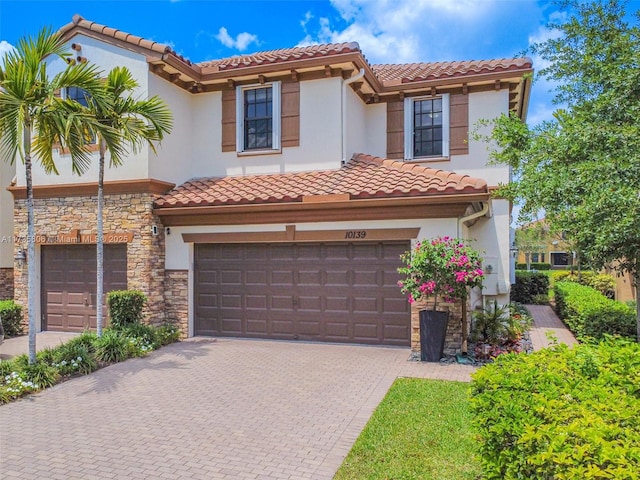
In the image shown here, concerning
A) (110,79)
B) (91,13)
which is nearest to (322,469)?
(110,79)

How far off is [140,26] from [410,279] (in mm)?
10176

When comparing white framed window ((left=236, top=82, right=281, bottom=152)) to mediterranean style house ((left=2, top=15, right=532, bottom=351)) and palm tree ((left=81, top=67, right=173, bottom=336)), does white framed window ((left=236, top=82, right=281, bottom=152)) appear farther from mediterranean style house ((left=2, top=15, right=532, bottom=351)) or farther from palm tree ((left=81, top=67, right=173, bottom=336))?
palm tree ((left=81, top=67, right=173, bottom=336))

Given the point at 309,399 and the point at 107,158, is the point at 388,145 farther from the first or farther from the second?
the point at 309,399

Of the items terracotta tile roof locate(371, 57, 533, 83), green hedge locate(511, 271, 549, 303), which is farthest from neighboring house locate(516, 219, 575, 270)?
terracotta tile roof locate(371, 57, 533, 83)

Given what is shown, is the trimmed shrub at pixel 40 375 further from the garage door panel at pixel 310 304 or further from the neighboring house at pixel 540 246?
the neighboring house at pixel 540 246

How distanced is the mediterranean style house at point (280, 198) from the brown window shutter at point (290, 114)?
0.03 m

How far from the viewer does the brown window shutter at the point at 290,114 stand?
13.2 m

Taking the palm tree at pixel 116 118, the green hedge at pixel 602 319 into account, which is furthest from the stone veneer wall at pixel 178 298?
the green hedge at pixel 602 319

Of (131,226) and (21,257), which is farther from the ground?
(131,226)

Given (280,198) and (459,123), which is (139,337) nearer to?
(280,198)

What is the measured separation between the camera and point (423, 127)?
14.4 m

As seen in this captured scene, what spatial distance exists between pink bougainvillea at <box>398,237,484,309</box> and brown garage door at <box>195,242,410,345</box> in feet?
4.56

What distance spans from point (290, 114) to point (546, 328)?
1062 cm

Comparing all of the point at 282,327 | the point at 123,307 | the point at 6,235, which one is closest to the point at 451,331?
the point at 282,327
